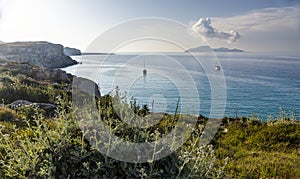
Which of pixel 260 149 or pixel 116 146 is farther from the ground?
pixel 116 146

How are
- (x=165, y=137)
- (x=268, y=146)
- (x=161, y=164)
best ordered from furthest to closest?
(x=268, y=146), (x=165, y=137), (x=161, y=164)

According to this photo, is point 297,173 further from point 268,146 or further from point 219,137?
point 219,137

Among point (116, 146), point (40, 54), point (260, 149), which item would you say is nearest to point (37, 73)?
point (260, 149)

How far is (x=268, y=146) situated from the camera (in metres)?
8.09

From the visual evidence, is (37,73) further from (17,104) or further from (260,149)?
(260,149)

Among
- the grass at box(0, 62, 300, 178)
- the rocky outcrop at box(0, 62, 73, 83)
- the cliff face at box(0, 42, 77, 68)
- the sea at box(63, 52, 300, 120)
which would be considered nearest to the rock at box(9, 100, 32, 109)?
the grass at box(0, 62, 300, 178)

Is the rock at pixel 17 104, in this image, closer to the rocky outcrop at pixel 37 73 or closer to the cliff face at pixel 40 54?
the rocky outcrop at pixel 37 73

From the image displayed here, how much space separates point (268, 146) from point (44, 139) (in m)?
7.39

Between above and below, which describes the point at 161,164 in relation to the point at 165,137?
below

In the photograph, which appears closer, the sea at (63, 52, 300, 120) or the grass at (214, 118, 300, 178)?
the grass at (214, 118, 300, 178)

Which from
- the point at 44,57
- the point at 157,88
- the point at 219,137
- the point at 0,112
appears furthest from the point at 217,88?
the point at 44,57

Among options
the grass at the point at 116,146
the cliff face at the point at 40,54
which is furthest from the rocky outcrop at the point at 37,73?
the cliff face at the point at 40,54

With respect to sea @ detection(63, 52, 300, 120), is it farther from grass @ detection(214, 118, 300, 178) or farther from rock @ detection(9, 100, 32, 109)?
rock @ detection(9, 100, 32, 109)

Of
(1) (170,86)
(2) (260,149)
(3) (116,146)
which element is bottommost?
(2) (260,149)
